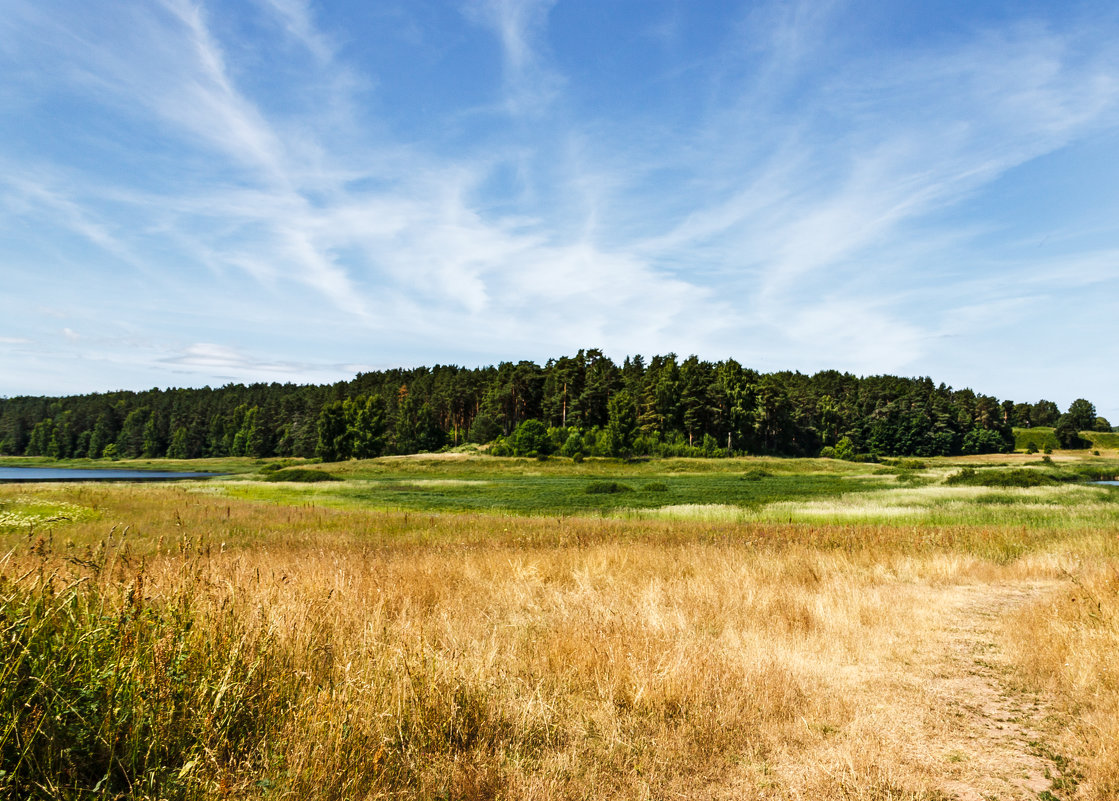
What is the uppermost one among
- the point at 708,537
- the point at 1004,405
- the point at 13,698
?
the point at 1004,405

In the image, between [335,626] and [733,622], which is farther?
[733,622]

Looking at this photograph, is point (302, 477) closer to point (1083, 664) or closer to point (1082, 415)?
point (1083, 664)

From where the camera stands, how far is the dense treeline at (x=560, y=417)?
98125 mm

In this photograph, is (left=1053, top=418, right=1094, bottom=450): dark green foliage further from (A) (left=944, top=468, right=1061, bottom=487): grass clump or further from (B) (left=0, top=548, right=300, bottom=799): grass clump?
(B) (left=0, top=548, right=300, bottom=799): grass clump

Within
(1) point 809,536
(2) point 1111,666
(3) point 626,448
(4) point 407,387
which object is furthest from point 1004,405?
(2) point 1111,666

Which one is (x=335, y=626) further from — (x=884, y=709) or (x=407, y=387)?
(x=407, y=387)

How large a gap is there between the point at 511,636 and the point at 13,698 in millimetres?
4794

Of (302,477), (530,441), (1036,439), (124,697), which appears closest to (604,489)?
(302,477)

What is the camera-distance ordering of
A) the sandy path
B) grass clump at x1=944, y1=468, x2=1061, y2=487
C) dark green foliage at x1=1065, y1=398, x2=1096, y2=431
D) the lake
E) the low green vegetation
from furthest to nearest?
dark green foliage at x1=1065, y1=398, x2=1096, y2=431, the lake, the low green vegetation, grass clump at x1=944, y1=468, x2=1061, y2=487, the sandy path

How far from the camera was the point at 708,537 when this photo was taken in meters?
16.9

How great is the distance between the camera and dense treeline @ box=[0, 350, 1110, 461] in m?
98.1

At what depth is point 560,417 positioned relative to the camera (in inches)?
4230

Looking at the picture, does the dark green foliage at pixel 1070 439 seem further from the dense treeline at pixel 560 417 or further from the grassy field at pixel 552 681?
the grassy field at pixel 552 681

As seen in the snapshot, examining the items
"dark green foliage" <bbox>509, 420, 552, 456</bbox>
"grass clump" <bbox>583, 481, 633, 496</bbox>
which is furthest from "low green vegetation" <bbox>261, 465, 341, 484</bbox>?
"grass clump" <bbox>583, 481, 633, 496</bbox>
